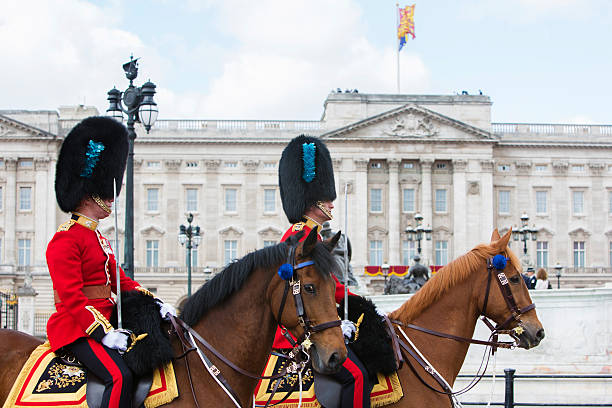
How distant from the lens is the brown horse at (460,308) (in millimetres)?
6195

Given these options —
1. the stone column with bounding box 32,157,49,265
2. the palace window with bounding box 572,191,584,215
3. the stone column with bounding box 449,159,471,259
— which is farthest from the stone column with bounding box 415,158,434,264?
the stone column with bounding box 32,157,49,265

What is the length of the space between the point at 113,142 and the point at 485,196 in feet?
167

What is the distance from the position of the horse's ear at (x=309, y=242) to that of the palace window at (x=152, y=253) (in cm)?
5031

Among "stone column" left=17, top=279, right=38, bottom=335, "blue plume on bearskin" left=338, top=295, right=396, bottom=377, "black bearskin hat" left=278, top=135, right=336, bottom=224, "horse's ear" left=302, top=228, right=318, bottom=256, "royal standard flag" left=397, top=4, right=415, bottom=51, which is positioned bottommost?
"stone column" left=17, top=279, right=38, bottom=335

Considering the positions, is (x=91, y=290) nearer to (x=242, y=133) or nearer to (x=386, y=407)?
(x=386, y=407)

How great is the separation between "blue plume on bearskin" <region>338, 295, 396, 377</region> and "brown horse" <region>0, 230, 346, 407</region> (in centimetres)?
104

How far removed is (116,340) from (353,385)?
1757 mm

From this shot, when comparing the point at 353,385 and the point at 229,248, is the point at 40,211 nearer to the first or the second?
the point at 229,248

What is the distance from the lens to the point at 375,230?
180ft

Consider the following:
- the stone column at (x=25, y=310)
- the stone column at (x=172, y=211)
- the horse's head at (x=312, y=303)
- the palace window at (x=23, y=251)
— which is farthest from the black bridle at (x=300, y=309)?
the palace window at (x=23, y=251)

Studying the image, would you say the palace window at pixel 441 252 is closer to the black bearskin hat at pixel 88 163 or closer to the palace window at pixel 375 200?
the palace window at pixel 375 200

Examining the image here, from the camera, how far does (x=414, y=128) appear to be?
181 ft

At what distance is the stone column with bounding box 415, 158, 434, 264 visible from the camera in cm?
5406

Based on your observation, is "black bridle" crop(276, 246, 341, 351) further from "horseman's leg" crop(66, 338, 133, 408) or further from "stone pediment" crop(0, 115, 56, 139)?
"stone pediment" crop(0, 115, 56, 139)
